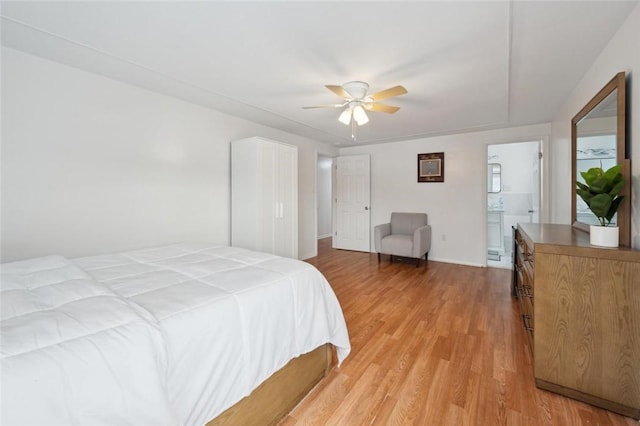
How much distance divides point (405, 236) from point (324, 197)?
11.5ft

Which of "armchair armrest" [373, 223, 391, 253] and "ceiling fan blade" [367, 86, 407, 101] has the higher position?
"ceiling fan blade" [367, 86, 407, 101]

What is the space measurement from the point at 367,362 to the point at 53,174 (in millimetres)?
3055

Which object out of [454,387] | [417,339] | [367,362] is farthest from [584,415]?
[367,362]

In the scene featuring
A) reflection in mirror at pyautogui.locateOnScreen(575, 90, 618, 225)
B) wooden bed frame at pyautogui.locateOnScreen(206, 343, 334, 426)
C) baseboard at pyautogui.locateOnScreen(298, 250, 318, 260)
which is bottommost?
wooden bed frame at pyautogui.locateOnScreen(206, 343, 334, 426)

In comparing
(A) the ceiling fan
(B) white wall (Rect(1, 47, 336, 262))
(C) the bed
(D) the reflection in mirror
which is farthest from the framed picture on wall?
(C) the bed

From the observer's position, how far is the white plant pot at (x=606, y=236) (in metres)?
1.56

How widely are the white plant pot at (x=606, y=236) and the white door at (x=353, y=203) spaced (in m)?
4.21

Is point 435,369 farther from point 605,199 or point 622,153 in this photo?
point 622,153

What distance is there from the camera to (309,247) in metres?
5.21

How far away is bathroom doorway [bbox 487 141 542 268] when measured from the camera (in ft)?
18.3

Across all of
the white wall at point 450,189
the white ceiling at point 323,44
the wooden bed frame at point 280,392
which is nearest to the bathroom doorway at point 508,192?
the white wall at point 450,189

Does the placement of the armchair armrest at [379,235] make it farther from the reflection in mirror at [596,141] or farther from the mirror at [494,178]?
the mirror at [494,178]

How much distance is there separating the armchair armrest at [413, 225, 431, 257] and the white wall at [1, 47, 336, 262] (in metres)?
3.10

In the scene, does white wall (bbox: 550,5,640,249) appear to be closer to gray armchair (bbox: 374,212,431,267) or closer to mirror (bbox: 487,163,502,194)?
gray armchair (bbox: 374,212,431,267)
